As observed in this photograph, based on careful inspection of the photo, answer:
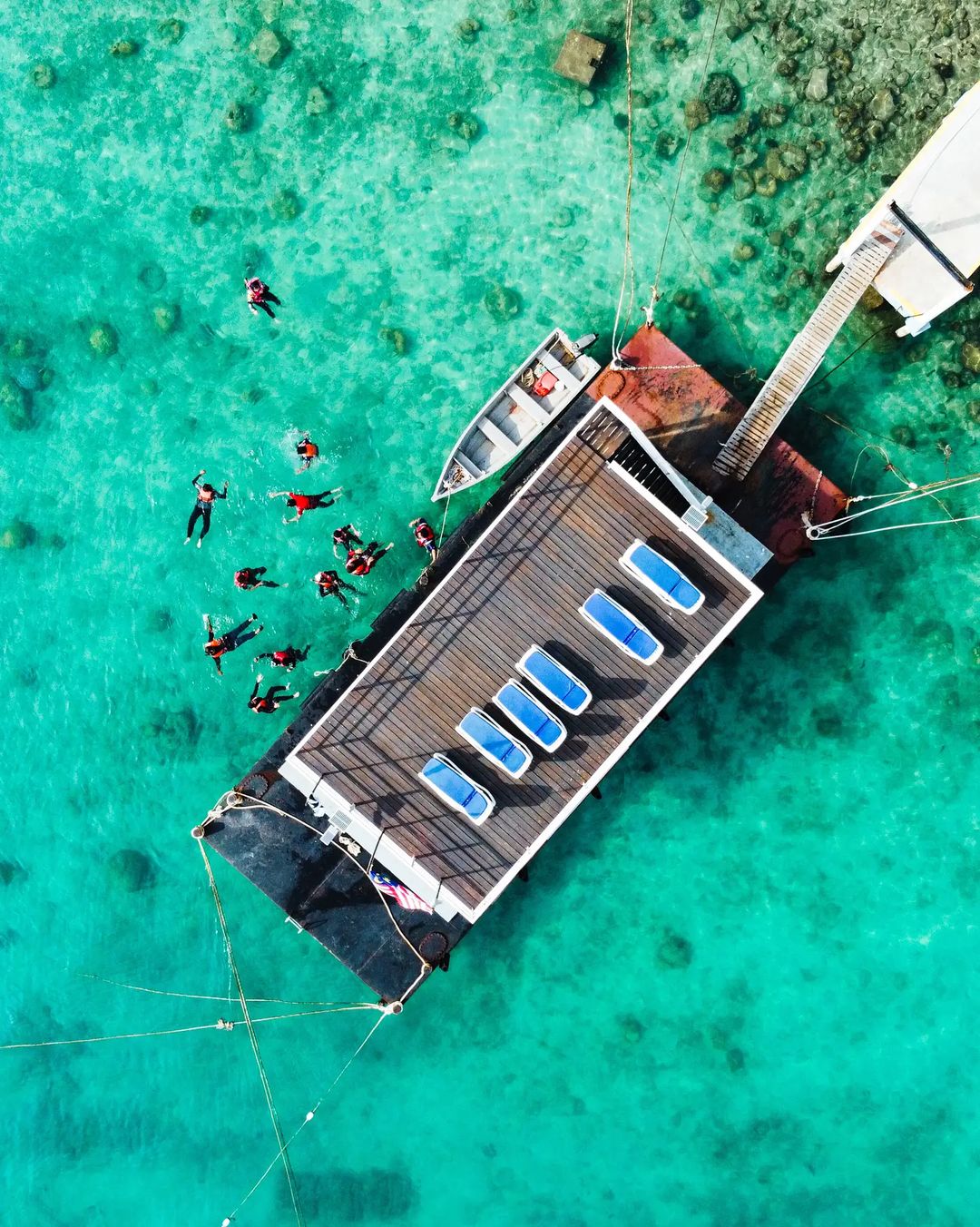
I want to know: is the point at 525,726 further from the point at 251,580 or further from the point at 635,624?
the point at 251,580

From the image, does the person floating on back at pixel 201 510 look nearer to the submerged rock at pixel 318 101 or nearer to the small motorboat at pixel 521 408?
the small motorboat at pixel 521 408

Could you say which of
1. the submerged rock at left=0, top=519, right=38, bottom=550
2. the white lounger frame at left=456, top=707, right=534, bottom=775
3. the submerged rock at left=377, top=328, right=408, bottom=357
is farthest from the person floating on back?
the white lounger frame at left=456, top=707, right=534, bottom=775

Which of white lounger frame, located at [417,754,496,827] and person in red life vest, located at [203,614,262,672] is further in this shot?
person in red life vest, located at [203,614,262,672]

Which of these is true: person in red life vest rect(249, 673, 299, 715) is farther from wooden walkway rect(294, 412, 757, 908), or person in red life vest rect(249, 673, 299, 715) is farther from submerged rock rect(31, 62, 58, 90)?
submerged rock rect(31, 62, 58, 90)

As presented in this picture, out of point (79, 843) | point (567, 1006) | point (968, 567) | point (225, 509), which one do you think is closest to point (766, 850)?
point (567, 1006)

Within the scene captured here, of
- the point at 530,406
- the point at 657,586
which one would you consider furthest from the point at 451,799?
the point at 530,406

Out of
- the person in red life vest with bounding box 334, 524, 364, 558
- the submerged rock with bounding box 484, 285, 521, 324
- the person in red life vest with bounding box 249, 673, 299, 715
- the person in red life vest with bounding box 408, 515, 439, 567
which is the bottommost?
the person in red life vest with bounding box 249, 673, 299, 715

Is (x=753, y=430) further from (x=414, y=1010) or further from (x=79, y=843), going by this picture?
(x=79, y=843)
